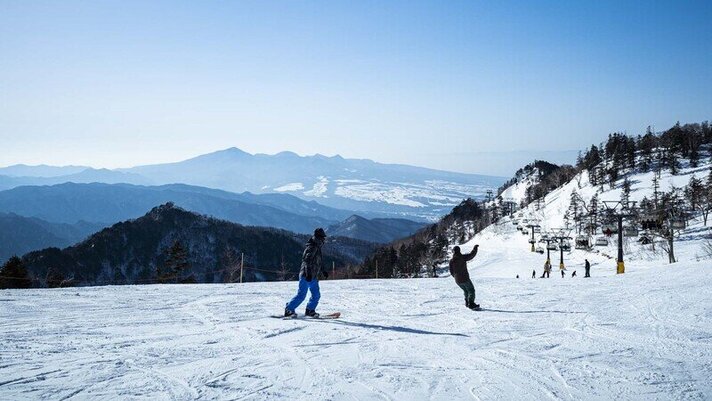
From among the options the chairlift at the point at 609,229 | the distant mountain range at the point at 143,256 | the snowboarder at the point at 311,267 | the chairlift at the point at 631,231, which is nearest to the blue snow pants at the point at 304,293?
the snowboarder at the point at 311,267

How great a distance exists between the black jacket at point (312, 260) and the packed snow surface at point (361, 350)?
1.09m

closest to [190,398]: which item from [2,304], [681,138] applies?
[2,304]

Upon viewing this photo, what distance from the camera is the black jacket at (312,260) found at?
10.5 metres

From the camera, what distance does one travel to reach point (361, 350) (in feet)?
25.0

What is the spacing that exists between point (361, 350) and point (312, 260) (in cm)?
331

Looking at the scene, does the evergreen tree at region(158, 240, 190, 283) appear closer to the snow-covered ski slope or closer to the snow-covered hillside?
the snow-covered hillside

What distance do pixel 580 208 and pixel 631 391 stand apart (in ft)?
448

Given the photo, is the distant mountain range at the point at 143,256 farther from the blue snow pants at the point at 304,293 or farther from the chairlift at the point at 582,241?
the blue snow pants at the point at 304,293

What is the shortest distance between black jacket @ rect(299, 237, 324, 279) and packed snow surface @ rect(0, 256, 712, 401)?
1.09 metres

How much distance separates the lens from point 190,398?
5.21m

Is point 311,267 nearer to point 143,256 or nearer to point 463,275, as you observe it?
point 463,275

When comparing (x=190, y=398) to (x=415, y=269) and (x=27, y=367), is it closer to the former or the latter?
(x=27, y=367)

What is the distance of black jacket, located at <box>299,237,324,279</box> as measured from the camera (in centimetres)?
1050

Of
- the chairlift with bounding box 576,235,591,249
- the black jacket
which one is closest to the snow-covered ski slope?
the chairlift with bounding box 576,235,591,249
